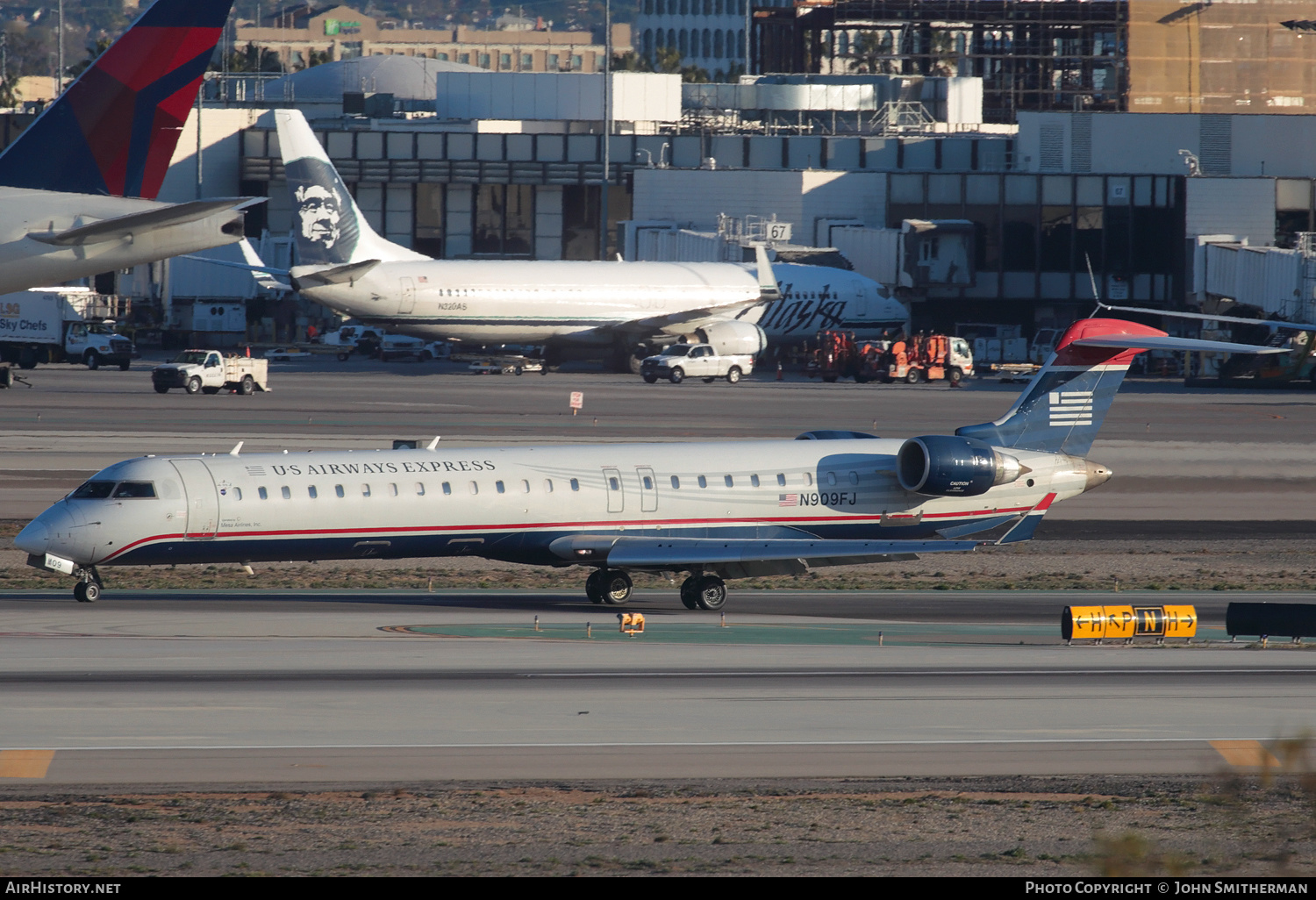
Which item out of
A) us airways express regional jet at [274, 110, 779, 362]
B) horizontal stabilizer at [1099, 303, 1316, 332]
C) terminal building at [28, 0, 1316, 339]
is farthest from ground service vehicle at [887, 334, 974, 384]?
horizontal stabilizer at [1099, 303, 1316, 332]

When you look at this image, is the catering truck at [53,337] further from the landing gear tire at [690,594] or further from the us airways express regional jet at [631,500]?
the landing gear tire at [690,594]

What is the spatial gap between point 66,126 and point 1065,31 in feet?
401

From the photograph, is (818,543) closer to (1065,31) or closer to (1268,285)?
(1268,285)

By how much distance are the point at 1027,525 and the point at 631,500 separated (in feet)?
27.8

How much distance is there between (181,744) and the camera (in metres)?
19.4

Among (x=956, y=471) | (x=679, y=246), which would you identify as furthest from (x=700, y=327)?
(x=956, y=471)

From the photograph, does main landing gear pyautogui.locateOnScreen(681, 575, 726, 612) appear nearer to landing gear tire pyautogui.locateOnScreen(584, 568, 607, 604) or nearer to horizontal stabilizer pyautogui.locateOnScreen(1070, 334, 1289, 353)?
landing gear tire pyautogui.locateOnScreen(584, 568, 607, 604)

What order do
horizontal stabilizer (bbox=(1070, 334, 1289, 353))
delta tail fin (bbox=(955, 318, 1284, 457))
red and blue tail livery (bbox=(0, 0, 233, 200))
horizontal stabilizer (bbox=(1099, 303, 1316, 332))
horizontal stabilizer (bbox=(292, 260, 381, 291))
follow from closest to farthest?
red and blue tail livery (bbox=(0, 0, 233, 200)) → horizontal stabilizer (bbox=(1099, 303, 1316, 332)) → horizontal stabilizer (bbox=(1070, 334, 1289, 353)) → delta tail fin (bbox=(955, 318, 1284, 457)) → horizontal stabilizer (bbox=(292, 260, 381, 291))

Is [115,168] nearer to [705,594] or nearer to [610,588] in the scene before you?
[610,588]

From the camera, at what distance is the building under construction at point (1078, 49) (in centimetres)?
11875

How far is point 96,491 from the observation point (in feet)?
96.1

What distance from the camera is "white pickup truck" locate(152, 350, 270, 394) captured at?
7050cm

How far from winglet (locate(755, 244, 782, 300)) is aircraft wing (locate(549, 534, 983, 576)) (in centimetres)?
5653
